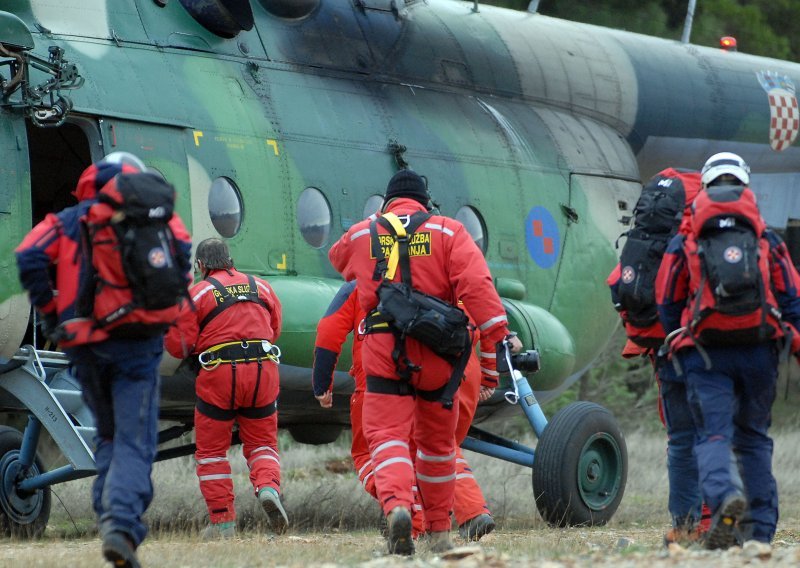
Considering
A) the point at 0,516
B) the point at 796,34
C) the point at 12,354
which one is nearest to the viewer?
the point at 12,354

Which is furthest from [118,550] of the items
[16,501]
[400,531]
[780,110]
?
[780,110]

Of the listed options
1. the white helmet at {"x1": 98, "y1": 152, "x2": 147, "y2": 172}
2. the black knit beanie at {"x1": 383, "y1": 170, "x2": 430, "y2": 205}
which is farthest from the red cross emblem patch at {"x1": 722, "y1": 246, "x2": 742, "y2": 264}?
the white helmet at {"x1": 98, "y1": 152, "x2": 147, "y2": 172}

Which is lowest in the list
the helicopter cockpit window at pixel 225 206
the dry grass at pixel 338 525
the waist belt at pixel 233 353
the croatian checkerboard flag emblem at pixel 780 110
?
the dry grass at pixel 338 525

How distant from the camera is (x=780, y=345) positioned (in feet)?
19.0

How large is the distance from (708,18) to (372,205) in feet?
39.4

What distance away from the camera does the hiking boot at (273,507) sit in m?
7.75

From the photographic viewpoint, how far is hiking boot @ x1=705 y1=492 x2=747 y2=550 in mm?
5398

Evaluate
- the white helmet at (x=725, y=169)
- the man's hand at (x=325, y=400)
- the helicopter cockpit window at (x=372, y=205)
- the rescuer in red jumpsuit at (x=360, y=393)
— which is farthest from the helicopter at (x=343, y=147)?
the white helmet at (x=725, y=169)

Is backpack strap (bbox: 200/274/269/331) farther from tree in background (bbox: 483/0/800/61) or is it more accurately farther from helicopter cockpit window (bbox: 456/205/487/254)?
tree in background (bbox: 483/0/800/61)

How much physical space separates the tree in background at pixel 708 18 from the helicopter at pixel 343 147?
544cm

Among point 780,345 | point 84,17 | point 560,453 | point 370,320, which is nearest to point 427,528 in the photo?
point 370,320

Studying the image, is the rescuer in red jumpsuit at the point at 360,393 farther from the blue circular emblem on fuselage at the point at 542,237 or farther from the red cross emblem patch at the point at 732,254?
the blue circular emblem on fuselage at the point at 542,237

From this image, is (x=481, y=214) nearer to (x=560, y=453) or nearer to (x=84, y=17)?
(x=560, y=453)

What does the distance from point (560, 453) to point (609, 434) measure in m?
0.65
